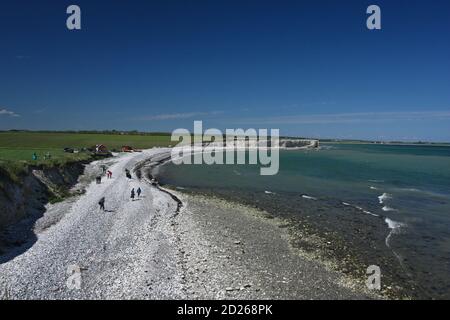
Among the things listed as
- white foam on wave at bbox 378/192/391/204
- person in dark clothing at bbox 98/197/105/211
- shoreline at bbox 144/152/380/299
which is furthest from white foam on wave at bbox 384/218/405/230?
person in dark clothing at bbox 98/197/105/211

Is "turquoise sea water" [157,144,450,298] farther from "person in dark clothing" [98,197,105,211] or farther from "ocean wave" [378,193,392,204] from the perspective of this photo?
"person in dark clothing" [98,197,105,211]

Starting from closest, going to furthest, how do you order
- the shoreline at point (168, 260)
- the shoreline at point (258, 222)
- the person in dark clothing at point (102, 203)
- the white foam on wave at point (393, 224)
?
1. the shoreline at point (168, 260)
2. the shoreline at point (258, 222)
3. the white foam on wave at point (393, 224)
4. the person in dark clothing at point (102, 203)

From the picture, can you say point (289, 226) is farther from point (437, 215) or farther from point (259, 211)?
point (437, 215)

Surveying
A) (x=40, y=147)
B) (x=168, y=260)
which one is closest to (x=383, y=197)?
(x=168, y=260)

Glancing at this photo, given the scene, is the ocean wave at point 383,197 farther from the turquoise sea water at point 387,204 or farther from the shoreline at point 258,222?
the shoreline at point 258,222

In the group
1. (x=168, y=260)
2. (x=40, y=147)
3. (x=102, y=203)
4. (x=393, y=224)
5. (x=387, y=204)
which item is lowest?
(x=393, y=224)

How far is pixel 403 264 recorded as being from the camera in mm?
21625

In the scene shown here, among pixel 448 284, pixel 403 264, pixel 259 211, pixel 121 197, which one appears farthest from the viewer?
pixel 121 197

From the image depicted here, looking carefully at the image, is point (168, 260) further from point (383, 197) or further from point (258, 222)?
point (383, 197)

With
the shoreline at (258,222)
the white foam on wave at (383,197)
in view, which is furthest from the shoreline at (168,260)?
the white foam on wave at (383,197)

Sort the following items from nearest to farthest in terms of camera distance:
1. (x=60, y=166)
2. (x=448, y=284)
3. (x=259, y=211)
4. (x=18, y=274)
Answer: (x=18, y=274), (x=448, y=284), (x=259, y=211), (x=60, y=166)

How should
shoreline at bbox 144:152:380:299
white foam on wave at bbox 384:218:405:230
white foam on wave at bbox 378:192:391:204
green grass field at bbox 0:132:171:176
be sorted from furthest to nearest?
white foam on wave at bbox 378:192:391:204
green grass field at bbox 0:132:171:176
white foam on wave at bbox 384:218:405:230
shoreline at bbox 144:152:380:299
